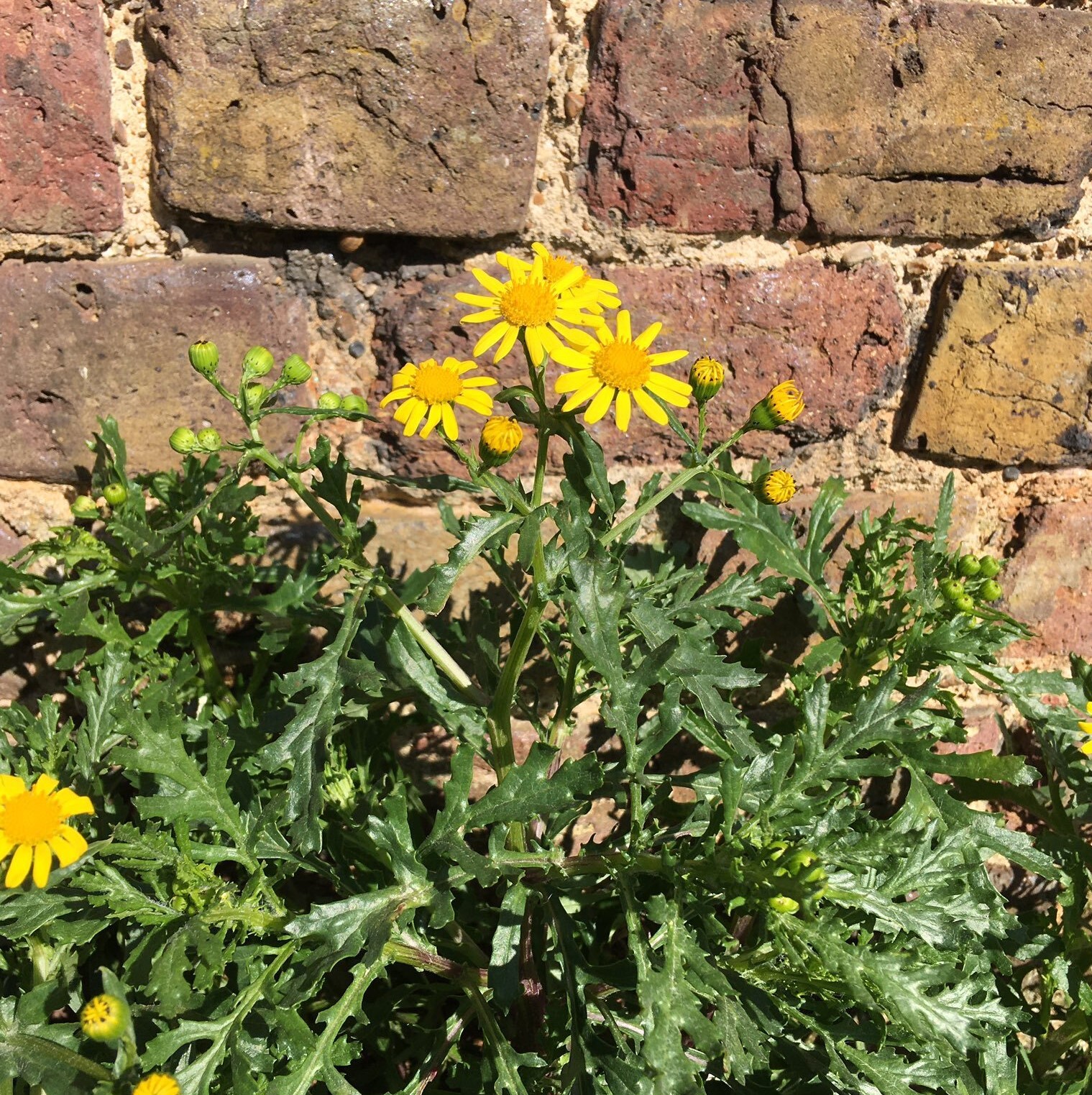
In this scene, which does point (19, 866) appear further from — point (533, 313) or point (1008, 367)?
point (1008, 367)

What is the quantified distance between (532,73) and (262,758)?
931mm

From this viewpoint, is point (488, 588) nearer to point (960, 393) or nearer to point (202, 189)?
point (202, 189)

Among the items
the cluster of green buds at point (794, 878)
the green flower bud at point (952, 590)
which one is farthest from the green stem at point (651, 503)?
the green flower bud at point (952, 590)

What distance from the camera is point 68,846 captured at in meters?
1.03

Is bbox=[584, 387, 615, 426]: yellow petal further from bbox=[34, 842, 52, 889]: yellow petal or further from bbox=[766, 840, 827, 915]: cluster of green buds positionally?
bbox=[34, 842, 52, 889]: yellow petal

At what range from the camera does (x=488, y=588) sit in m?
1.52

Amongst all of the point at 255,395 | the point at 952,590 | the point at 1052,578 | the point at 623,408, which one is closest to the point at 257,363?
the point at 255,395

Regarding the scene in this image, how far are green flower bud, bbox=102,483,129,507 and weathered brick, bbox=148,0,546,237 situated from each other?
0.38m

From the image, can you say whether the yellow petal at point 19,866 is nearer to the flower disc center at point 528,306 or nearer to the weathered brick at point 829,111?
the flower disc center at point 528,306

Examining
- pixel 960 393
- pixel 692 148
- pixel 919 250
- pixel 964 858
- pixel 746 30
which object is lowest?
pixel 964 858

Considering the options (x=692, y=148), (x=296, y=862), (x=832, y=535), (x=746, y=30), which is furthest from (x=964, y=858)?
(x=746, y=30)

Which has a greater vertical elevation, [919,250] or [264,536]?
[919,250]

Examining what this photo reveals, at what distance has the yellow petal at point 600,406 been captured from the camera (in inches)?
40.5

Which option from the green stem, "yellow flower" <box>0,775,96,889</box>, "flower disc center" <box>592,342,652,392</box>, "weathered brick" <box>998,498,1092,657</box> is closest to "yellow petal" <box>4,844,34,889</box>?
"yellow flower" <box>0,775,96,889</box>
